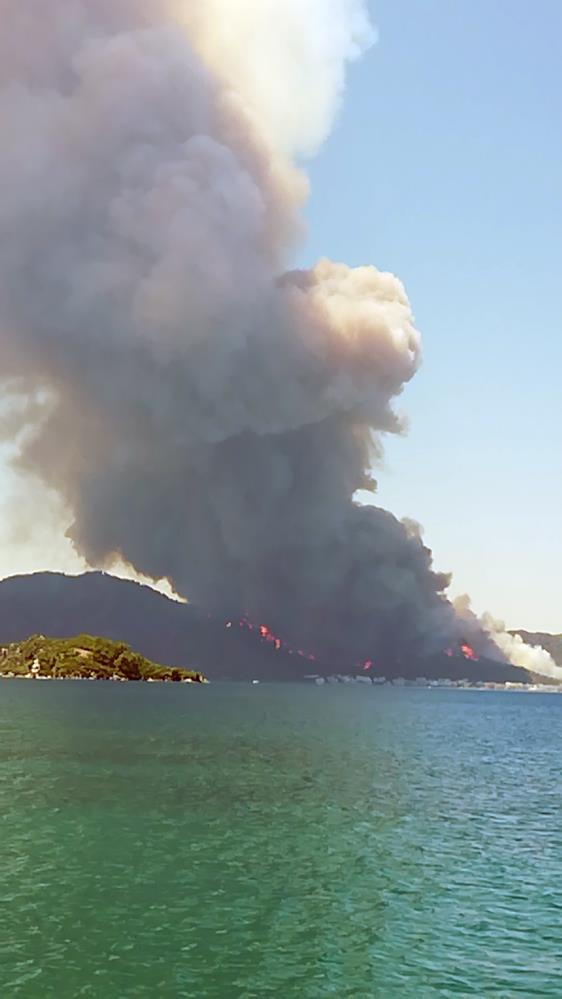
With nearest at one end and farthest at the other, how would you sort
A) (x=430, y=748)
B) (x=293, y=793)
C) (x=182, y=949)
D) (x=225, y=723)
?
(x=182, y=949), (x=293, y=793), (x=430, y=748), (x=225, y=723)

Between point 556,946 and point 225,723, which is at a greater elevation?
point 225,723

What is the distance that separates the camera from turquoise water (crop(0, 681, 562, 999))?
33.4 meters

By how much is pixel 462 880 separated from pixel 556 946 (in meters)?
11.2

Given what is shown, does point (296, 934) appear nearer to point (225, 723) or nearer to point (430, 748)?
point (430, 748)

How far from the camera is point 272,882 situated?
4700cm

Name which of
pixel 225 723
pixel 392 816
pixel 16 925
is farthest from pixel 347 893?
pixel 225 723

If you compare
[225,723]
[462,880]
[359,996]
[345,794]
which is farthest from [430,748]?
[359,996]

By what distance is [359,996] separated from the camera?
31.6m

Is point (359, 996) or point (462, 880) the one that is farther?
point (462, 880)

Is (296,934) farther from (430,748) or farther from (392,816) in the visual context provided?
(430,748)

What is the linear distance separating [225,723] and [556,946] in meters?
145

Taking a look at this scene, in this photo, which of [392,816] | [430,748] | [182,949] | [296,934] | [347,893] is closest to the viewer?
[182,949]

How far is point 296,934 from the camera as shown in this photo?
38.3 m

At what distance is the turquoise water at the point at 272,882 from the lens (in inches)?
1316
